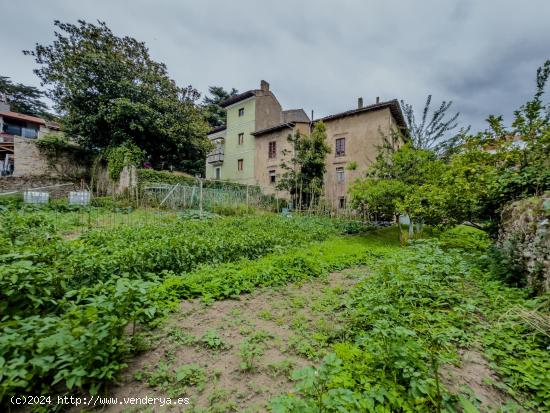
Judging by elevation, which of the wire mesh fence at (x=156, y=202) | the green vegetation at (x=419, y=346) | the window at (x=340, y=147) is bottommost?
the green vegetation at (x=419, y=346)

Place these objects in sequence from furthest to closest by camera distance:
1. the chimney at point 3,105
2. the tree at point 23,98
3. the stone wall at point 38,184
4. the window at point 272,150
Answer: the tree at point 23,98 → the chimney at point 3,105 → the window at point 272,150 → the stone wall at point 38,184

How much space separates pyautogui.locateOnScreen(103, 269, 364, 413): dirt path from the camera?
2033 mm

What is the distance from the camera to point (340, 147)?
65.4 feet

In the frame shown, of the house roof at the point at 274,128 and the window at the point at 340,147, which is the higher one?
the house roof at the point at 274,128

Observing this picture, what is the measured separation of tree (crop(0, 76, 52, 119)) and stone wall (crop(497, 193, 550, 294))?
49281 mm

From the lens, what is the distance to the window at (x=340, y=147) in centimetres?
1969

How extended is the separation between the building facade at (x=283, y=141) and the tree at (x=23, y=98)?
29.5 metres

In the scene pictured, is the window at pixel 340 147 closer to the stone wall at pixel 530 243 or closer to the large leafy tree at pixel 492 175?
the large leafy tree at pixel 492 175

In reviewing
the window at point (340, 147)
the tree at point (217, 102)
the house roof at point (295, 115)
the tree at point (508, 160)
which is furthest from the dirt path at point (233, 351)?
the tree at point (217, 102)

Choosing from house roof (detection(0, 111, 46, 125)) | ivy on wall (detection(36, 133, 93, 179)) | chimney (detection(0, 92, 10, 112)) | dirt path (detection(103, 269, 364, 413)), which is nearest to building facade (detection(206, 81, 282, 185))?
ivy on wall (detection(36, 133, 93, 179))

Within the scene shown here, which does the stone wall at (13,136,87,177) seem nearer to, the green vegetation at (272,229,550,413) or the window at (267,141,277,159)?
the window at (267,141,277,159)

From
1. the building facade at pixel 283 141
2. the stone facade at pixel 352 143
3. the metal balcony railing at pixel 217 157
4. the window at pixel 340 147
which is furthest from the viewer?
the metal balcony railing at pixel 217 157

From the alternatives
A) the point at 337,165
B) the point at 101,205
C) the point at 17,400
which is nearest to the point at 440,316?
the point at 17,400

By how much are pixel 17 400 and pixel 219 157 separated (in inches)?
1034
